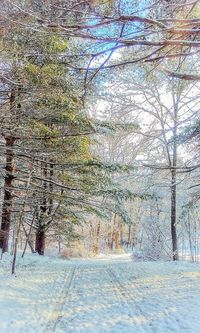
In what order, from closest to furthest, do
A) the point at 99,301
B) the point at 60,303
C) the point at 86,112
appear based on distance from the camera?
the point at 60,303, the point at 99,301, the point at 86,112

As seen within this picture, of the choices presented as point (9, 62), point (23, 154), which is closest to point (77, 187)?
point (23, 154)

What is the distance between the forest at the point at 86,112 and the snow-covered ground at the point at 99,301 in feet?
0.31

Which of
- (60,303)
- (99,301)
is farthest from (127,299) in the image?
(60,303)

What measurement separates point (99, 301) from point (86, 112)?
7237 mm

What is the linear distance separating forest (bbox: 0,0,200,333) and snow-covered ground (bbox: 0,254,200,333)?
0.09 meters

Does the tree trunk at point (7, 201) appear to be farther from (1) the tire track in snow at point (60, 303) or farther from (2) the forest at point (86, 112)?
(1) the tire track in snow at point (60, 303)

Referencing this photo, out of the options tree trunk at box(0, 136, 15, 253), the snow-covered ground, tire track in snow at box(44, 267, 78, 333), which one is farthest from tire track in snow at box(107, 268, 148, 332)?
tree trunk at box(0, 136, 15, 253)

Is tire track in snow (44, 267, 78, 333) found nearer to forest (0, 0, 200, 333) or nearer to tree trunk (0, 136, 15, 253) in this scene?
forest (0, 0, 200, 333)

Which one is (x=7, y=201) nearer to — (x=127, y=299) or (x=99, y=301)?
(x=99, y=301)

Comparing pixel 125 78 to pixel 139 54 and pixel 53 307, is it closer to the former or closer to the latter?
pixel 139 54

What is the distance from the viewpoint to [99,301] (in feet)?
24.7

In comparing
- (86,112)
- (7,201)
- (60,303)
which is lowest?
(60,303)

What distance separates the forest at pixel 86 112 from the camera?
18.9 ft

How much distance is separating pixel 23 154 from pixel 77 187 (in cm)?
320
